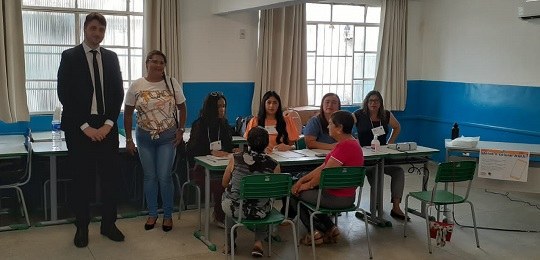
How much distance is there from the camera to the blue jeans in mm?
4379

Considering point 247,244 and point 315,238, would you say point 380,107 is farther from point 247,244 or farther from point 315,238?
point 247,244

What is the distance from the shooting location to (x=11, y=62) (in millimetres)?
5363

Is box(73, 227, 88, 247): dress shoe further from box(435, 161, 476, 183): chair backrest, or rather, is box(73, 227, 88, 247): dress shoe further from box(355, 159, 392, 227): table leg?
box(435, 161, 476, 183): chair backrest

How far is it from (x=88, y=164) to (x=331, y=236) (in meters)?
1.98

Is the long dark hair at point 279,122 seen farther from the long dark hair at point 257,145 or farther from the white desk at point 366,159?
the long dark hair at point 257,145

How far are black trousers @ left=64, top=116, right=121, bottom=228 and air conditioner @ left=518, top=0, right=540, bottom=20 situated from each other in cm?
481

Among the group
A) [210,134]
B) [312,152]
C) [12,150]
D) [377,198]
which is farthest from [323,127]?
[12,150]

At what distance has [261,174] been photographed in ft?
11.6

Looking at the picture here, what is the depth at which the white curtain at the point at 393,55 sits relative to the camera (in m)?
7.70

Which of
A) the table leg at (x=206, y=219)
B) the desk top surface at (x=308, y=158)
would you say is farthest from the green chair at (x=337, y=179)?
the table leg at (x=206, y=219)

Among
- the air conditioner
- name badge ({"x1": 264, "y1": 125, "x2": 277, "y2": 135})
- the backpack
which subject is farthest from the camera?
the air conditioner

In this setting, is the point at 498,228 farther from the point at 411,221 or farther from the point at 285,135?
the point at 285,135

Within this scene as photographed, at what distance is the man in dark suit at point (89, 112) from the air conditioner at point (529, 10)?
4687mm

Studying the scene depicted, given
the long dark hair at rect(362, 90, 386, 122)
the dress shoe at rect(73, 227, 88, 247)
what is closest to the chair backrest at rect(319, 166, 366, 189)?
the long dark hair at rect(362, 90, 386, 122)
